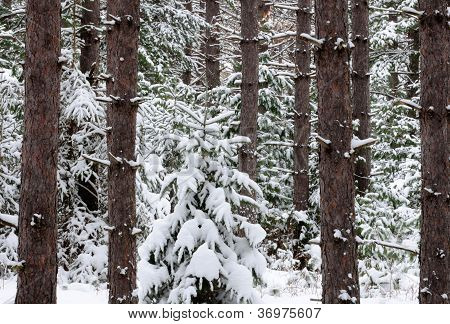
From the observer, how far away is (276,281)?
974 centimetres

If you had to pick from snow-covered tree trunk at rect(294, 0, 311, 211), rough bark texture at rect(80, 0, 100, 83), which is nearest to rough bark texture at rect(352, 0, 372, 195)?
snow-covered tree trunk at rect(294, 0, 311, 211)

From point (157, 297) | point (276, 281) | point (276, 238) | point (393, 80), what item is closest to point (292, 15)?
point (393, 80)

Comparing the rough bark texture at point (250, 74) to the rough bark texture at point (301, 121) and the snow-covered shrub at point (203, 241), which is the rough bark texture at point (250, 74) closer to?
the rough bark texture at point (301, 121)

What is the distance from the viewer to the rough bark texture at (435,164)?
5.93 meters

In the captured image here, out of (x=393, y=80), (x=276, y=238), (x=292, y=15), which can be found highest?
(x=292, y=15)

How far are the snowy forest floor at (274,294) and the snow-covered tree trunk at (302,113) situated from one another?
3.34 meters

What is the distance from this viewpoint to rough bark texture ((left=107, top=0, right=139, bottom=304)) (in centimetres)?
667

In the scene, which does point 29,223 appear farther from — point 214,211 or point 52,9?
point 52,9

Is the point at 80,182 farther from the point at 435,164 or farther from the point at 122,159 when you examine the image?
the point at 435,164

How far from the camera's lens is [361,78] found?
40.3 ft

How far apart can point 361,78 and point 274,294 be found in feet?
19.4

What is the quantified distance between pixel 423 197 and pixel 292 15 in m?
16.5

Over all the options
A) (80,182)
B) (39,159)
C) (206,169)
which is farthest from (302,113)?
(39,159)

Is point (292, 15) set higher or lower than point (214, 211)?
higher
